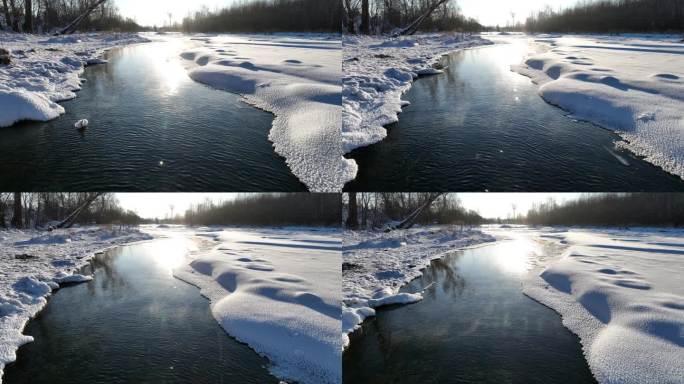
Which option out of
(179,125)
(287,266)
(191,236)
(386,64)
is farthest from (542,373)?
(191,236)

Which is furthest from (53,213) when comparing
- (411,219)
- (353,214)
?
(411,219)

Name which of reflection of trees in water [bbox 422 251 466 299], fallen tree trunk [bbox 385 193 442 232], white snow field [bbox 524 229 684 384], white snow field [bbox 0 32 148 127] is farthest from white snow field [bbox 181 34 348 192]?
white snow field [bbox 524 229 684 384]

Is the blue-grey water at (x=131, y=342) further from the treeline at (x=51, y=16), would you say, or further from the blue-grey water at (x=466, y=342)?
the treeline at (x=51, y=16)

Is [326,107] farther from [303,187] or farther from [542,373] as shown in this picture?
[542,373]

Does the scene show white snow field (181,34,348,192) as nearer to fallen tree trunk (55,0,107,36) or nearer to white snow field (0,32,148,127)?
white snow field (0,32,148,127)

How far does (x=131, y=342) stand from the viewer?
19.5 feet

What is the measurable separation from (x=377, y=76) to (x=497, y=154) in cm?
433

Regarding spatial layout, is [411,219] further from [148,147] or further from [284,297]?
[148,147]

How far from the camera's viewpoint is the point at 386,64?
10992 mm

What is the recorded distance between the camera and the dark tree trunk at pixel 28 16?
1750cm

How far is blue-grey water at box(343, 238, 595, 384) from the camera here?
16.4ft

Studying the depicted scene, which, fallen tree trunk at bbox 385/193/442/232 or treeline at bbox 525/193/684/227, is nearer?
fallen tree trunk at bbox 385/193/442/232

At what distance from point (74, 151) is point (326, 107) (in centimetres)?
384

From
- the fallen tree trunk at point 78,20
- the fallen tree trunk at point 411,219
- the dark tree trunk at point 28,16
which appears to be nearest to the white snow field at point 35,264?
the fallen tree trunk at point 411,219
